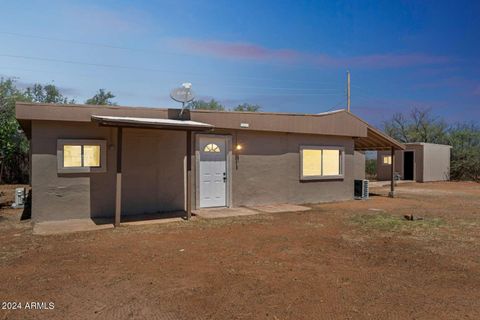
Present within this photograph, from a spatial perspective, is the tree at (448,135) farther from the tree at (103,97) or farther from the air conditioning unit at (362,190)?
the tree at (103,97)

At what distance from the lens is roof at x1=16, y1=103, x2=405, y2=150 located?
797 cm

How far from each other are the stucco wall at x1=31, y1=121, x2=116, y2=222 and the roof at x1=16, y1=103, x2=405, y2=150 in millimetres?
356

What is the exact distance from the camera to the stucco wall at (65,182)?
826 cm

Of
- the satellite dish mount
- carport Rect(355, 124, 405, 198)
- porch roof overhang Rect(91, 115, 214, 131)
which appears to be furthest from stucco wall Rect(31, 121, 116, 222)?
carport Rect(355, 124, 405, 198)

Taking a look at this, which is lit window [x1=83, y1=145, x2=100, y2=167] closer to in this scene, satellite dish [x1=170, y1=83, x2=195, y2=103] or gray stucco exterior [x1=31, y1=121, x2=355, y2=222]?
gray stucco exterior [x1=31, y1=121, x2=355, y2=222]

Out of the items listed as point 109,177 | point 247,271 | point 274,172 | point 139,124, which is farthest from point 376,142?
point 247,271

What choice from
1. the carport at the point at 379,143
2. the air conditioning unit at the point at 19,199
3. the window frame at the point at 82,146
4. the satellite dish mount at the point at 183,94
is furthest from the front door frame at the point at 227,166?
the carport at the point at 379,143

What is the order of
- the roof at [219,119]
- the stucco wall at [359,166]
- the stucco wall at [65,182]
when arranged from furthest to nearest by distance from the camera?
the stucco wall at [359,166], the stucco wall at [65,182], the roof at [219,119]

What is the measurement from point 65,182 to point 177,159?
9.32 ft

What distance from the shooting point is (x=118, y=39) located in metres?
40.2

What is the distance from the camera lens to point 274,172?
11.5 meters

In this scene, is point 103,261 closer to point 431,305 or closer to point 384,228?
point 431,305

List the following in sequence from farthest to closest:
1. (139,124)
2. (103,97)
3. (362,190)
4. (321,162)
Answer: (103,97), (362,190), (321,162), (139,124)

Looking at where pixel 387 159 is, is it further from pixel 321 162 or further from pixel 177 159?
pixel 177 159
